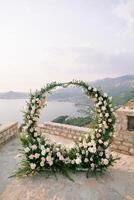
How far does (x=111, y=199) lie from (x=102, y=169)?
4.30 ft

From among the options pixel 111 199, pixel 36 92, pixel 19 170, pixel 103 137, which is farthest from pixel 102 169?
pixel 36 92

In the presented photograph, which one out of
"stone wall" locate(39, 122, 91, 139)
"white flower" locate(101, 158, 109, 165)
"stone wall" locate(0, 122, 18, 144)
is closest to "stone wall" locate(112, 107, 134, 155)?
"stone wall" locate(39, 122, 91, 139)

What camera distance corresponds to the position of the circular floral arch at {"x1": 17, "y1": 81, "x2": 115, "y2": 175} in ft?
19.7

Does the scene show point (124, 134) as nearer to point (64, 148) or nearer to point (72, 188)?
point (64, 148)

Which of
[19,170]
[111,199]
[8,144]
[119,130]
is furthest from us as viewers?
[8,144]

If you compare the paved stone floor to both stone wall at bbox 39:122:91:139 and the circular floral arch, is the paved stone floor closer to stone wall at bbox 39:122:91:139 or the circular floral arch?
the circular floral arch

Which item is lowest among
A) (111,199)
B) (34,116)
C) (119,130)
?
(111,199)

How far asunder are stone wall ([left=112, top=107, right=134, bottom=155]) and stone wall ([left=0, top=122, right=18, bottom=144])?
3.43 metres

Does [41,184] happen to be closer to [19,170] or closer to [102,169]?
[19,170]

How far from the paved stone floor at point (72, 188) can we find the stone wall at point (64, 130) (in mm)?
2975

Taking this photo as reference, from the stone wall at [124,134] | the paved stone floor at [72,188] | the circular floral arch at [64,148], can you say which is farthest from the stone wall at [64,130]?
the paved stone floor at [72,188]

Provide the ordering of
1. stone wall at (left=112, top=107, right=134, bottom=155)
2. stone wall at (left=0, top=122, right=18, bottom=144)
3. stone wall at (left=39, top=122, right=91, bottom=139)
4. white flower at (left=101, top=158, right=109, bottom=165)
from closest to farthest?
1. white flower at (left=101, top=158, right=109, bottom=165)
2. stone wall at (left=112, top=107, right=134, bottom=155)
3. stone wall at (left=0, top=122, right=18, bottom=144)
4. stone wall at (left=39, top=122, right=91, bottom=139)

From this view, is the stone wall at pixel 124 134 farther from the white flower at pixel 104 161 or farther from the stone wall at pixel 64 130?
the white flower at pixel 104 161

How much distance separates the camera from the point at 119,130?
26.0 ft
